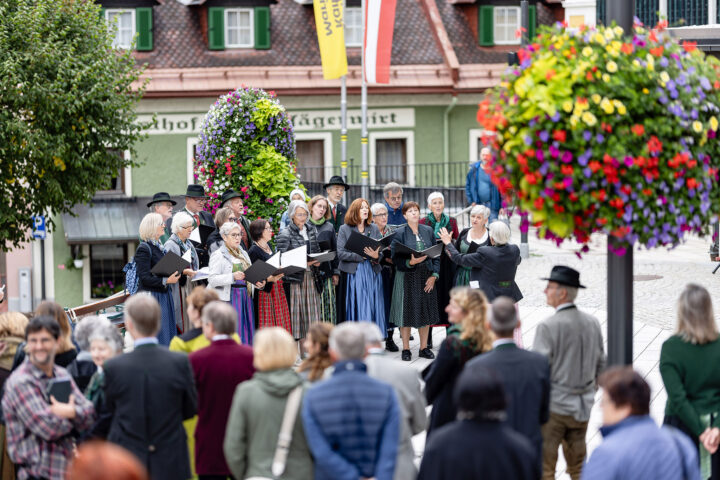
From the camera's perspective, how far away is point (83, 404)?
6422 mm

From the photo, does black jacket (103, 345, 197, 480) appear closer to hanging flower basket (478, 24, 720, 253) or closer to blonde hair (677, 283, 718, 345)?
hanging flower basket (478, 24, 720, 253)

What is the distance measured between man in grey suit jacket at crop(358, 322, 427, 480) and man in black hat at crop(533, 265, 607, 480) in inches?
48.7

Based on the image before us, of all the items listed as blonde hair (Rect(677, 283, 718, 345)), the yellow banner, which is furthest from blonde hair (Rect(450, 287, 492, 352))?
the yellow banner

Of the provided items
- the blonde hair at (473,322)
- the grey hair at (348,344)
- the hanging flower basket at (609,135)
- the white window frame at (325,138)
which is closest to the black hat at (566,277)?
the blonde hair at (473,322)

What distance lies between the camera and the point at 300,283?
12047 millimetres

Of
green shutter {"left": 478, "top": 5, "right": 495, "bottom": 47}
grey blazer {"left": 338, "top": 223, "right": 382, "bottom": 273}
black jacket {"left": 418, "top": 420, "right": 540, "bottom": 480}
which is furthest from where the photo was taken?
green shutter {"left": 478, "top": 5, "right": 495, "bottom": 47}

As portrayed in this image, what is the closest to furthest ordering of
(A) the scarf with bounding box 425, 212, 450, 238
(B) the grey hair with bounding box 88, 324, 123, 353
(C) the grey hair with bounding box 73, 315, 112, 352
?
(B) the grey hair with bounding box 88, 324, 123, 353 < (C) the grey hair with bounding box 73, 315, 112, 352 < (A) the scarf with bounding box 425, 212, 450, 238

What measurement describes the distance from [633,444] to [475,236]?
6.68m

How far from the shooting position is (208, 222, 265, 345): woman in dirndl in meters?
11.1

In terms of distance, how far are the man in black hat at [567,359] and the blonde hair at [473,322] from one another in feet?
1.76

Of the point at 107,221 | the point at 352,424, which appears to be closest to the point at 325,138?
the point at 107,221

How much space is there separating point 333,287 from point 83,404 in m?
6.15

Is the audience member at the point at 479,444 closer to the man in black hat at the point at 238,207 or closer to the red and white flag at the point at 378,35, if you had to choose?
the man in black hat at the point at 238,207

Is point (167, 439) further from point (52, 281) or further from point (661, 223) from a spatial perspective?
point (52, 281)
